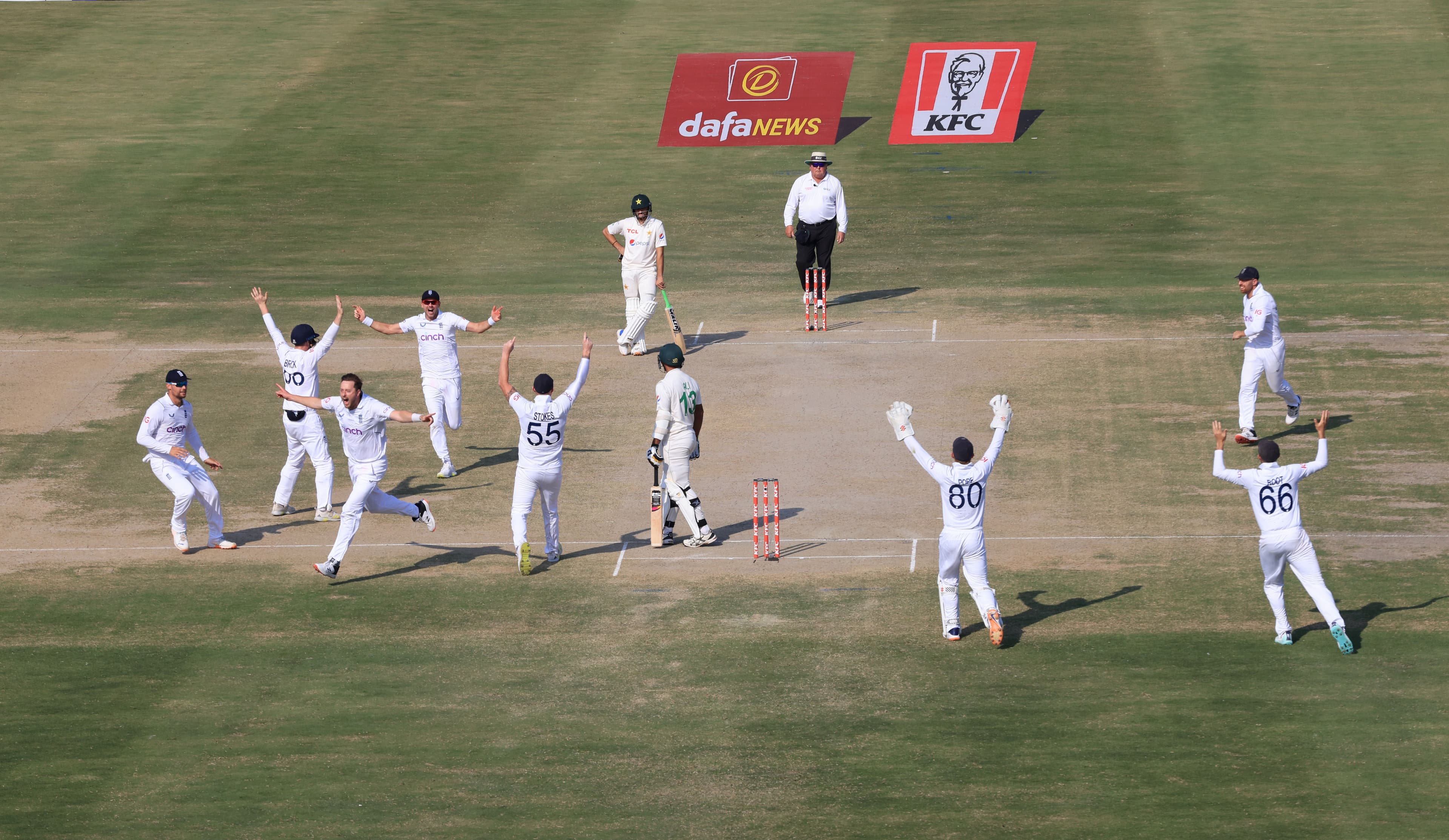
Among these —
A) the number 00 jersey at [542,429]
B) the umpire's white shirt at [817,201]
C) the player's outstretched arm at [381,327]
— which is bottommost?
the number 00 jersey at [542,429]

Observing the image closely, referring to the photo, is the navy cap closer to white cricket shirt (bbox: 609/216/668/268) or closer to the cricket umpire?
white cricket shirt (bbox: 609/216/668/268)

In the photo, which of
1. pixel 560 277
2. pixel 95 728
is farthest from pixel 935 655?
pixel 560 277

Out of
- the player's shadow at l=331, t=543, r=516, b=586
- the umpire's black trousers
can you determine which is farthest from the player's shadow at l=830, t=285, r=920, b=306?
the player's shadow at l=331, t=543, r=516, b=586

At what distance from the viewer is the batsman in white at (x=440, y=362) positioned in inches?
835

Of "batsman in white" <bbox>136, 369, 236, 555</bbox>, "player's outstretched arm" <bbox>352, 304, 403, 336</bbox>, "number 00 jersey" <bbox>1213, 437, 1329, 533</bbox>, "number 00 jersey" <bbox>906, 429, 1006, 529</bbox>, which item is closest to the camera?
"number 00 jersey" <bbox>1213, 437, 1329, 533</bbox>

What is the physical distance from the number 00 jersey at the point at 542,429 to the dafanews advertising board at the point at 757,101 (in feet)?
65.7

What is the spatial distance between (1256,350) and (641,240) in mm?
9127

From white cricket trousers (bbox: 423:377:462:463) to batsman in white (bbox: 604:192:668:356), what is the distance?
13.6 ft

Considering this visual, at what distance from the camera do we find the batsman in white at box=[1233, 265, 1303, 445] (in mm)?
21000

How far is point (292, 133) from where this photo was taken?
124 feet

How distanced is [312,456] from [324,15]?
94.0ft

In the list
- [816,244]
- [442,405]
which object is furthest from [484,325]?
[816,244]

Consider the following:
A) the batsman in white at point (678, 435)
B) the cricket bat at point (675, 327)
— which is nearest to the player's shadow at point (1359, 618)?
the batsman in white at point (678, 435)

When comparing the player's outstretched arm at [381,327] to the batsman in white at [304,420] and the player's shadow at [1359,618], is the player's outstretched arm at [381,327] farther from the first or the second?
the player's shadow at [1359,618]
